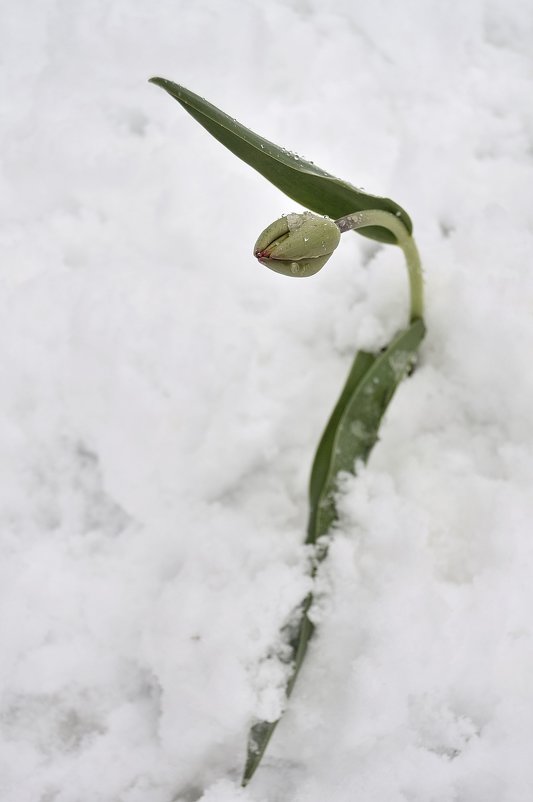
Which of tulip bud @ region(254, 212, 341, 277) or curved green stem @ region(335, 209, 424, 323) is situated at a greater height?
curved green stem @ region(335, 209, 424, 323)

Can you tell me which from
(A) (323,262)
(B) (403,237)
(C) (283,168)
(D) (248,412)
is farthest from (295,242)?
(D) (248,412)

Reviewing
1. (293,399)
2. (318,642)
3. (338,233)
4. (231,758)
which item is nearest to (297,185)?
(338,233)

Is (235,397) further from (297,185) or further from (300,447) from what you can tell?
(297,185)

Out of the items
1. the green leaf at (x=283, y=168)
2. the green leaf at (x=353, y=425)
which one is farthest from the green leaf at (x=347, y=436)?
the green leaf at (x=283, y=168)

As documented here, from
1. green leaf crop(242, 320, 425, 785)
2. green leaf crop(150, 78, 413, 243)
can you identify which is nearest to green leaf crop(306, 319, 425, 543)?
green leaf crop(242, 320, 425, 785)

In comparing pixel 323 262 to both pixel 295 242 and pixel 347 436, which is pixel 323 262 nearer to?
pixel 295 242

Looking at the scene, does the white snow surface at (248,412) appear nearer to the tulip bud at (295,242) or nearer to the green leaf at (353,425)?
the green leaf at (353,425)

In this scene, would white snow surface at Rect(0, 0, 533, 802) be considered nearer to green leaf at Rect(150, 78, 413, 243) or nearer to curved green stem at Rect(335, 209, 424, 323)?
curved green stem at Rect(335, 209, 424, 323)
